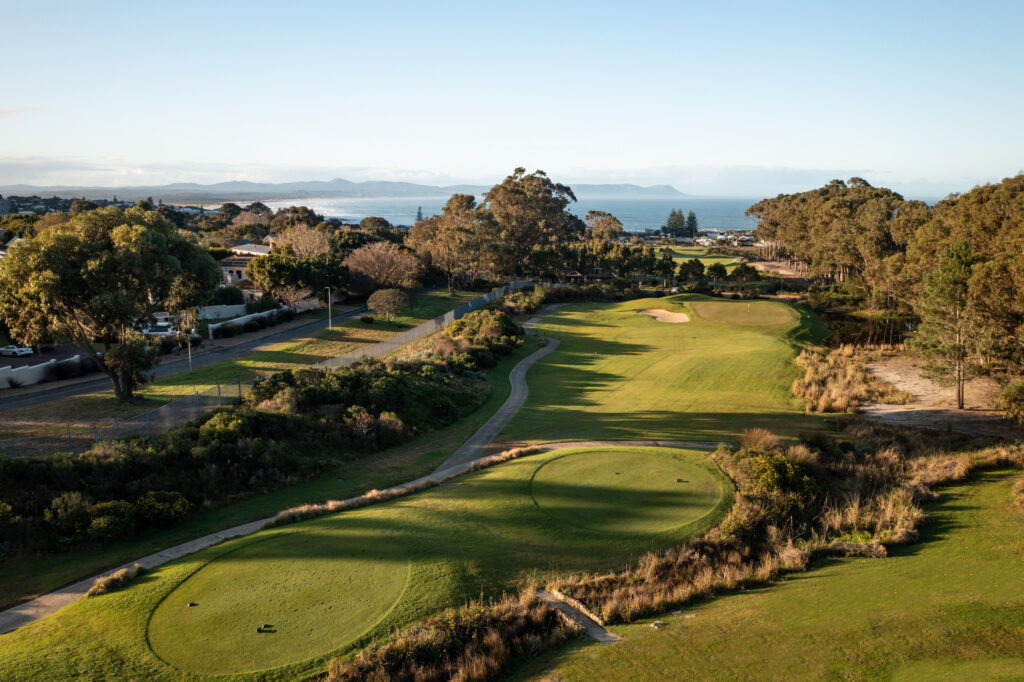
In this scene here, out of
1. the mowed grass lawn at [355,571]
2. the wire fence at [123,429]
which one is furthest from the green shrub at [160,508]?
the wire fence at [123,429]

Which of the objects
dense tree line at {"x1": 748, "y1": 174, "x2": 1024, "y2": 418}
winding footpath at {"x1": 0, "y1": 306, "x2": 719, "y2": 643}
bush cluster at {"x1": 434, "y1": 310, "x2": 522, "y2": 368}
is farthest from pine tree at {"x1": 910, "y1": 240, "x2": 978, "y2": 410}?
bush cluster at {"x1": 434, "y1": 310, "x2": 522, "y2": 368}

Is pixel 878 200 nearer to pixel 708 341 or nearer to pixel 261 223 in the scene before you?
pixel 708 341

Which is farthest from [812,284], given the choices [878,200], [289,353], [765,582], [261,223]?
[261,223]

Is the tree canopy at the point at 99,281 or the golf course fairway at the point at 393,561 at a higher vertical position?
the tree canopy at the point at 99,281

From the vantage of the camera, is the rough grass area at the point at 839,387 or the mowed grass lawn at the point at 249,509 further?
the rough grass area at the point at 839,387

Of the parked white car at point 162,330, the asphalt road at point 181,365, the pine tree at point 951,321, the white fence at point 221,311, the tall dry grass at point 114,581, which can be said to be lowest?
the asphalt road at point 181,365

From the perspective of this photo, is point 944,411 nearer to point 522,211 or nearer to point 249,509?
point 249,509

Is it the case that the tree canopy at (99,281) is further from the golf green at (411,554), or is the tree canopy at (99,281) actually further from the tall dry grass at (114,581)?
the golf green at (411,554)

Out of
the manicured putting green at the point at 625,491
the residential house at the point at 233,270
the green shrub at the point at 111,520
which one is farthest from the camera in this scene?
the residential house at the point at 233,270
